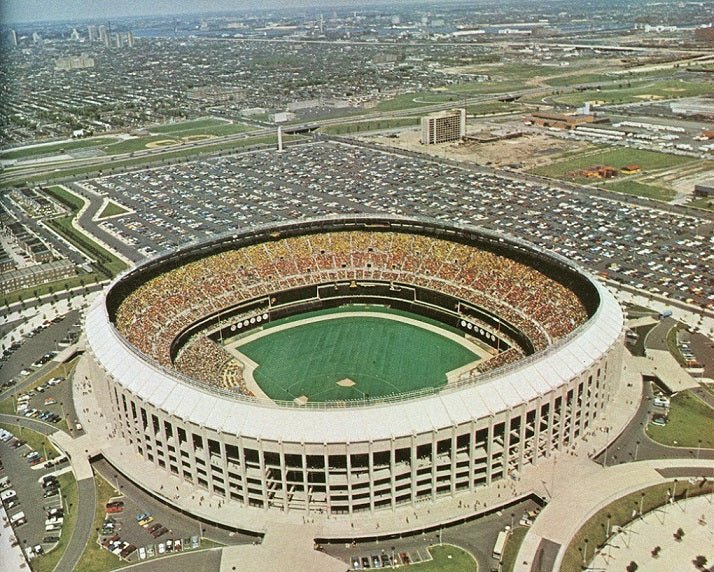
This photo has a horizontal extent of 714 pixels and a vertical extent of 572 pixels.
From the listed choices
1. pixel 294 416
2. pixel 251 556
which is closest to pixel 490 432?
pixel 294 416

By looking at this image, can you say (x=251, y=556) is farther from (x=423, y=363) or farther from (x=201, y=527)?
(x=423, y=363)

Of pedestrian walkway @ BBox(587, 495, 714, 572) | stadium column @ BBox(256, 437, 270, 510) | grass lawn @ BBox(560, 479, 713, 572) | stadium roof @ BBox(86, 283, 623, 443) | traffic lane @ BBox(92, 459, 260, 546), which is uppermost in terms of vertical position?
stadium roof @ BBox(86, 283, 623, 443)

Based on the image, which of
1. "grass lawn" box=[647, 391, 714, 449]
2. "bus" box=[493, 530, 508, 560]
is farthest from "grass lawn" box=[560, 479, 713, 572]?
"grass lawn" box=[647, 391, 714, 449]

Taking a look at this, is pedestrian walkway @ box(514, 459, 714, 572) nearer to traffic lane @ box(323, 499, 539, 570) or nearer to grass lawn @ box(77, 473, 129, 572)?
traffic lane @ box(323, 499, 539, 570)

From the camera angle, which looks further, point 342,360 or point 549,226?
point 549,226

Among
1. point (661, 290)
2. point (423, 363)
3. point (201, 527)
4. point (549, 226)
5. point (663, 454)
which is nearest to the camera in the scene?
point (201, 527)

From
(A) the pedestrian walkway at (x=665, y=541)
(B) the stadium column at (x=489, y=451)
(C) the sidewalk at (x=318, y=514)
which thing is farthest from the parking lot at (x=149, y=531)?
(A) the pedestrian walkway at (x=665, y=541)

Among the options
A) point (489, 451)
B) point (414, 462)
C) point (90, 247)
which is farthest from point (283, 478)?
point (90, 247)
